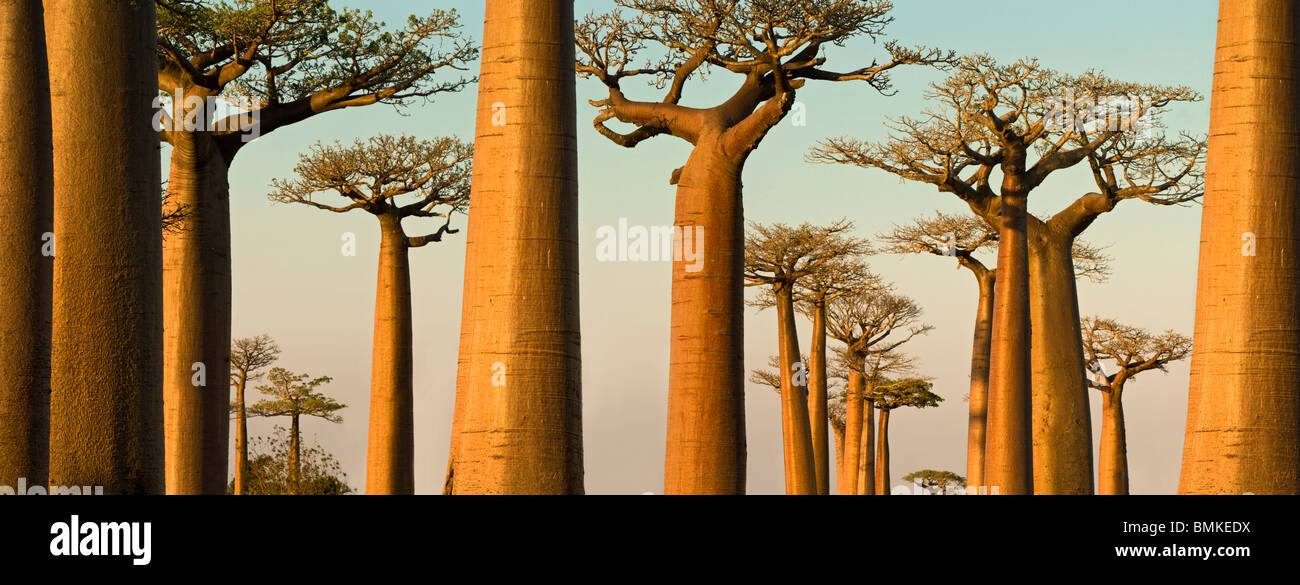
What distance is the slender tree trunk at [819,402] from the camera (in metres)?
26.2

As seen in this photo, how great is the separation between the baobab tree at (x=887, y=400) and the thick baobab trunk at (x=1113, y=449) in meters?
4.50

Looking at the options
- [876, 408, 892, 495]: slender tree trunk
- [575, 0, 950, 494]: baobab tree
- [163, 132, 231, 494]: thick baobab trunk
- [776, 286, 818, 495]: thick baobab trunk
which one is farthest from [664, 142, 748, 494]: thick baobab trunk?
[876, 408, 892, 495]: slender tree trunk

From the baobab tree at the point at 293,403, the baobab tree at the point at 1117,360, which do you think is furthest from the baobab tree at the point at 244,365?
the baobab tree at the point at 1117,360

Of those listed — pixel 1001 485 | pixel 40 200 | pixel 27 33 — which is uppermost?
pixel 27 33

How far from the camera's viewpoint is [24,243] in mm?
10289

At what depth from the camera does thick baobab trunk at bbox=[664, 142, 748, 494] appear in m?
13.9

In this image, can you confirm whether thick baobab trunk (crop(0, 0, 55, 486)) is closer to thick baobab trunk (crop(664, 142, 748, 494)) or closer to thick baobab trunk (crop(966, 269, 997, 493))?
thick baobab trunk (crop(664, 142, 748, 494))

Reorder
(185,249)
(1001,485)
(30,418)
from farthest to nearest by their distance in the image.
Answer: (1001,485) < (185,249) < (30,418)

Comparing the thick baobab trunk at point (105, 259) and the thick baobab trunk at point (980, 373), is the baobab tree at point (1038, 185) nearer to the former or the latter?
the thick baobab trunk at point (980, 373)

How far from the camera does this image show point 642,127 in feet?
51.6

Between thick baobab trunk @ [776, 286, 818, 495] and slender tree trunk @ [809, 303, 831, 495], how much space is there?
1.33 m
